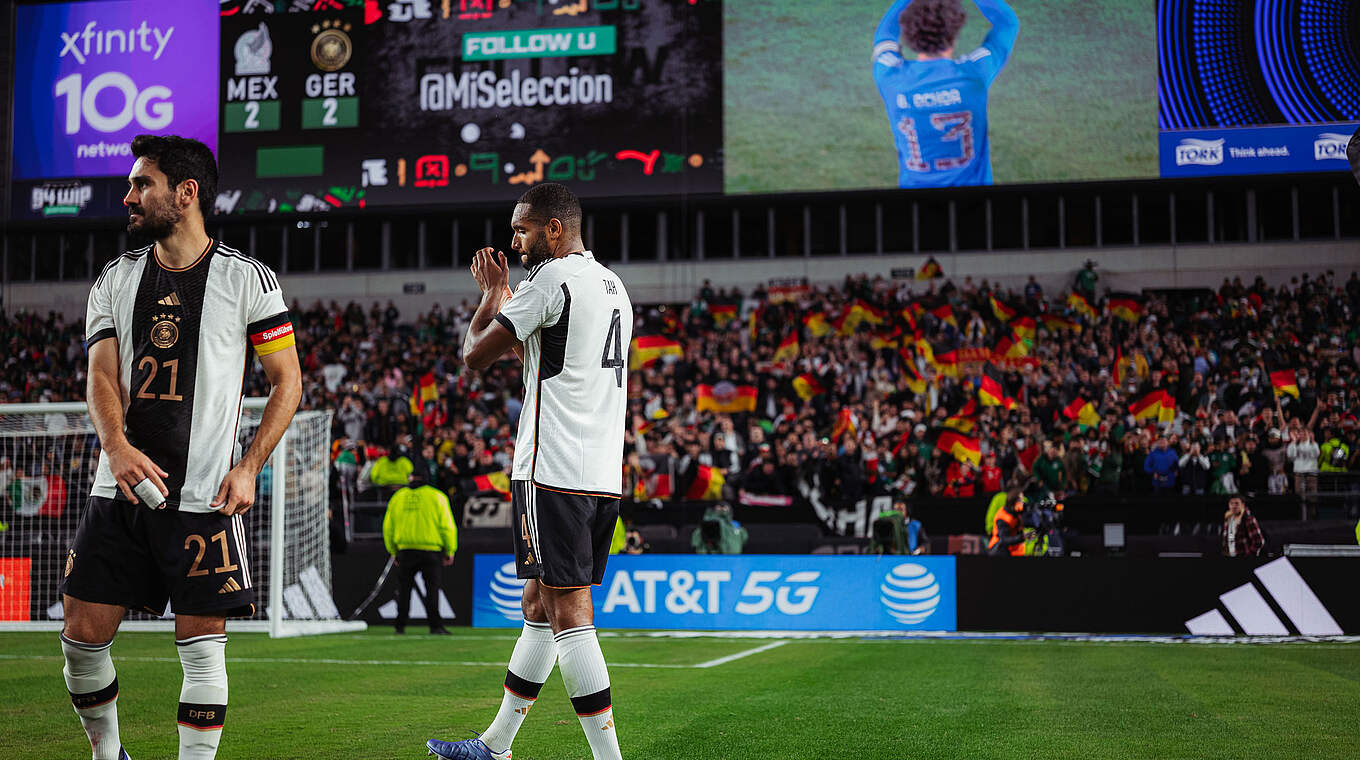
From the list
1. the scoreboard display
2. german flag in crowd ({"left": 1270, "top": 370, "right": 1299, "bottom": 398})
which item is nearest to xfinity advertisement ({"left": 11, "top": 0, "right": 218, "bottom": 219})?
the scoreboard display

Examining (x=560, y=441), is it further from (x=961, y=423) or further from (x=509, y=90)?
(x=509, y=90)

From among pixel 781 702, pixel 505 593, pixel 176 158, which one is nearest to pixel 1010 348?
pixel 505 593

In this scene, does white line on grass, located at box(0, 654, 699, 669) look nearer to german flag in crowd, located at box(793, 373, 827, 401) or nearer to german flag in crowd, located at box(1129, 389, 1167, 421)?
german flag in crowd, located at box(793, 373, 827, 401)

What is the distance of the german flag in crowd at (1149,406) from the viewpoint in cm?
2112

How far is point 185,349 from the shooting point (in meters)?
4.32

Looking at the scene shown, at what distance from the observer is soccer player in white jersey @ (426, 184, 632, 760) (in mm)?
4895

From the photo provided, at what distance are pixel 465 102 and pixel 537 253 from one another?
17.0 metres

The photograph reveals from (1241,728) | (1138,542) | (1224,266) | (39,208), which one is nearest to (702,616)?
(1138,542)

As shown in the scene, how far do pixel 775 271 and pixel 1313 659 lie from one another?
20792mm

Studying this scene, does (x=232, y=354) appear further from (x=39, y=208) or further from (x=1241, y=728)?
(x=39, y=208)

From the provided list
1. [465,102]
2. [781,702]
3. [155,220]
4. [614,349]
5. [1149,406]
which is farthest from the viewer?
[465,102]

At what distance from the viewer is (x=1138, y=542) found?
54.7 feet

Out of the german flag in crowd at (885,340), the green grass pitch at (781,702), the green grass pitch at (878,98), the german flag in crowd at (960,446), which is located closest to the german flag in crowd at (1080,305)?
the german flag in crowd at (885,340)

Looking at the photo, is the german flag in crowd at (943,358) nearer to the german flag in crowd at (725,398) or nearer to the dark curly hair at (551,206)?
the german flag in crowd at (725,398)
